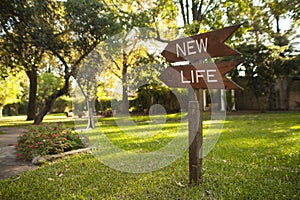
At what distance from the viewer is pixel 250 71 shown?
14453 mm

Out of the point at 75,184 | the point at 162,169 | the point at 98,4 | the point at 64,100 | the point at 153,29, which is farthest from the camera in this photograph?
the point at 64,100

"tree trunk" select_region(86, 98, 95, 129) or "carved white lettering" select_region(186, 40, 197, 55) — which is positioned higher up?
"carved white lettering" select_region(186, 40, 197, 55)

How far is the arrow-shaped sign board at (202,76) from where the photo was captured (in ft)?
9.37

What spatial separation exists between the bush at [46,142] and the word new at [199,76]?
11.4 ft

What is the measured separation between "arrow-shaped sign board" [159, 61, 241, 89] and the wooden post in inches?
7.7

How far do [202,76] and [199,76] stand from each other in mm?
47

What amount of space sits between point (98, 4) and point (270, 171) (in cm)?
885

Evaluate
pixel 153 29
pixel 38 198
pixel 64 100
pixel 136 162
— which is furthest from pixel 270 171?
pixel 64 100

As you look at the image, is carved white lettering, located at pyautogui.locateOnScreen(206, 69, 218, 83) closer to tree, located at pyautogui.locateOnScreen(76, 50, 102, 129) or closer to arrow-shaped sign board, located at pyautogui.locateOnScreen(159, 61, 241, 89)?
arrow-shaped sign board, located at pyautogui.locateOnScreen(159, 61, 241, 89)

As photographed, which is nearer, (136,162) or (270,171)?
(270,171)

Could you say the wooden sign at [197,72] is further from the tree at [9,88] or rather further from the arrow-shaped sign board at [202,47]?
the tree at [9,88]

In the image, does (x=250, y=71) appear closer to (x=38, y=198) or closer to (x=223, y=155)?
(x=223, y=155)

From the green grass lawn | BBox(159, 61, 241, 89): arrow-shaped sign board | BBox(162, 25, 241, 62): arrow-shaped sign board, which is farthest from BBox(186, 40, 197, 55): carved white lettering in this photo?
the green grass lawn

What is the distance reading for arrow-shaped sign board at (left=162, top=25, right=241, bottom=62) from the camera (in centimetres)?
286
